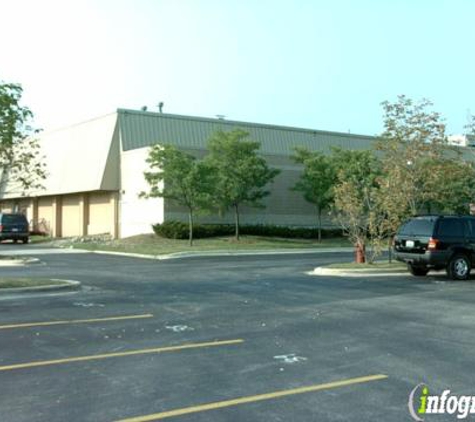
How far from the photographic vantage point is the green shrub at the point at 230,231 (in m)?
37.2

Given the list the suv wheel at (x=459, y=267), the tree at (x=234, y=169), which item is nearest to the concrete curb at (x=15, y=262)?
the tree at (x=234, y=169)

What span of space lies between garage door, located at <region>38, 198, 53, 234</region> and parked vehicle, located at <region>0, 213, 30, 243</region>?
32.5ft

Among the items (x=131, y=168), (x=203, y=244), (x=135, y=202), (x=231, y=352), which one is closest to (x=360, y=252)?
(x=203, y=244)

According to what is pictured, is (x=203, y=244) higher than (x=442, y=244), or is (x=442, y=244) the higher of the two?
(x=442, y=244)

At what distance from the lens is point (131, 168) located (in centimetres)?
4178

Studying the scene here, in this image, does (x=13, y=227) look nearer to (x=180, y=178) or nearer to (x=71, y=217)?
(x=71, y=217)

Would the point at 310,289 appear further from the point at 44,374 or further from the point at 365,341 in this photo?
the point at 44,374

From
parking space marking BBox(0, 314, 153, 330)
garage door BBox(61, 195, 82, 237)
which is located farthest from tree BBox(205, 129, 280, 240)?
parking space marking BBox(0, 314, 153, 330)

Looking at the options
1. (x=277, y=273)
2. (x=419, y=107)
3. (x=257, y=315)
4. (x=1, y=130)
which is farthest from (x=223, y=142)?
(x=257, y=315)

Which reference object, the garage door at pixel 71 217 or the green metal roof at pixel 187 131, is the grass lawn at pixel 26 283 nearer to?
the green metal roof at pixel 187 131

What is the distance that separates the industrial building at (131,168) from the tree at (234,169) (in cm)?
352

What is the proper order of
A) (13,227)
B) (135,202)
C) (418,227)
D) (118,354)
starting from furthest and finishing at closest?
1. (135,202)
2. (13,227)
3. (418,227)
4. (118,354)

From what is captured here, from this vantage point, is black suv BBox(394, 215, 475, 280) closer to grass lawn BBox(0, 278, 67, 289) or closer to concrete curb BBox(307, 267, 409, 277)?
concrete curb BBox(307, 267, 409, 277)

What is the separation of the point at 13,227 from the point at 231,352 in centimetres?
3591
